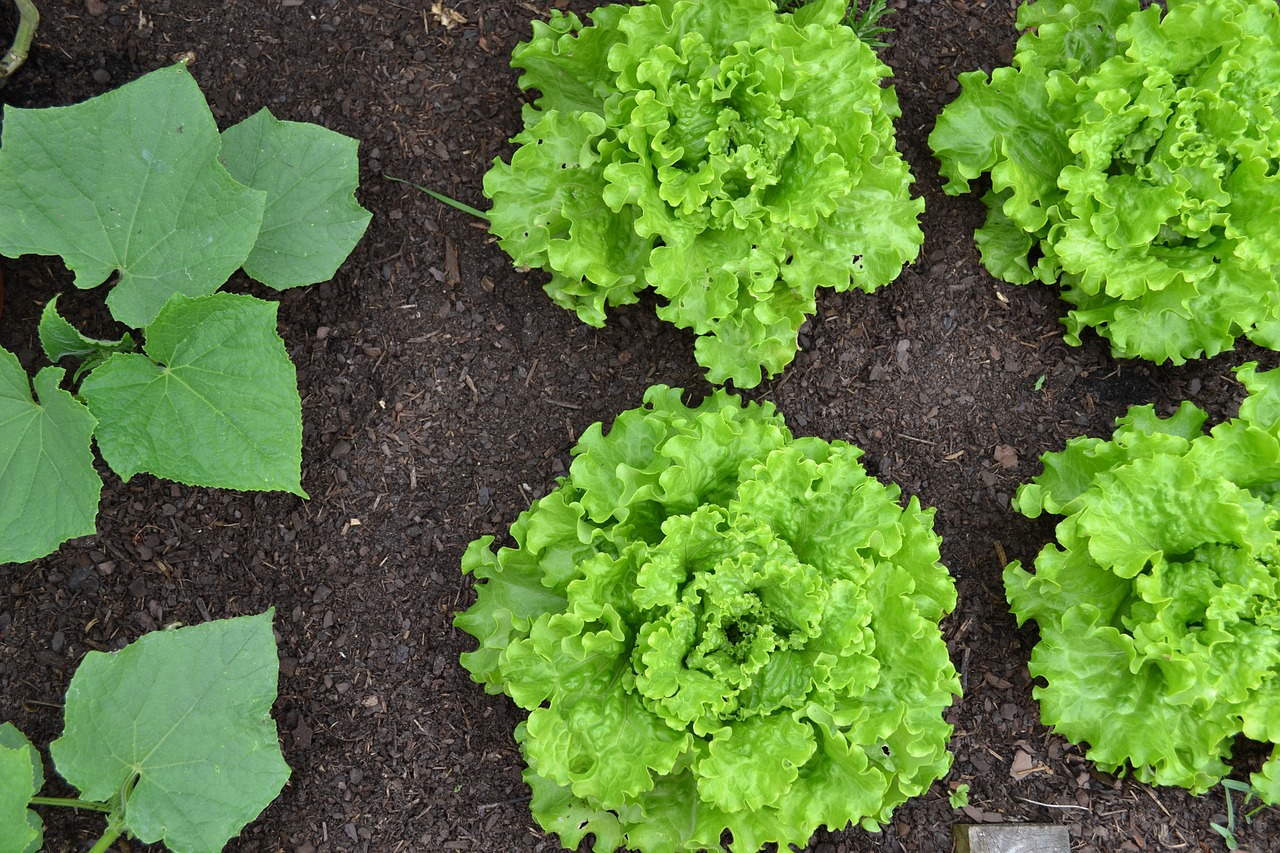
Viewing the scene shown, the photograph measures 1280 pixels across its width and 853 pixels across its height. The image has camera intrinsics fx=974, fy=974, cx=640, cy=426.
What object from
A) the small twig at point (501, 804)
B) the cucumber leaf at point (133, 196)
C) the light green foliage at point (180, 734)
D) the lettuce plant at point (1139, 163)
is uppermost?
the lettuce plant at point (1139, 163)

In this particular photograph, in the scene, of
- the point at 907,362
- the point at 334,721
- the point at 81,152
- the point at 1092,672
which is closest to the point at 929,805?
the point at 1092,672

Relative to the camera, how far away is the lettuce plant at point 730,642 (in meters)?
3.02

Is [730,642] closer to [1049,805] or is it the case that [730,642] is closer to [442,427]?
[442,427]

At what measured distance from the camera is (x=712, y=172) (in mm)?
3248

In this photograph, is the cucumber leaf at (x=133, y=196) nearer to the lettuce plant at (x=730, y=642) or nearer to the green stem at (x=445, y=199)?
the green stem at (x=445, y=199)

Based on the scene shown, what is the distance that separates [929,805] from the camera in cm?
386

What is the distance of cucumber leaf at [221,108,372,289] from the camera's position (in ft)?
11.3

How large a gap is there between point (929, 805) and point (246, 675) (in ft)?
8.59

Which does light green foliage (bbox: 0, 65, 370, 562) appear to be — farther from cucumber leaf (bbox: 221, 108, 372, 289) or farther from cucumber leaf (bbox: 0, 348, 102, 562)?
cucumber leaf (bbox: 221, 108, 372, 289)

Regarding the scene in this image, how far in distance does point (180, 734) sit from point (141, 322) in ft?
4.41

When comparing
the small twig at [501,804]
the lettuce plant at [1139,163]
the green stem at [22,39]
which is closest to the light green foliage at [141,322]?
the green stem at [22,39]

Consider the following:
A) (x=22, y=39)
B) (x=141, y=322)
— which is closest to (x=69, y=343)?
(x=141, y=322)

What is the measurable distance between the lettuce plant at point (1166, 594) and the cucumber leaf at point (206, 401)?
105 inches

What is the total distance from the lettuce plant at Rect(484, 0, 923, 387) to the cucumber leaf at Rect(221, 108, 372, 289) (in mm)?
539
